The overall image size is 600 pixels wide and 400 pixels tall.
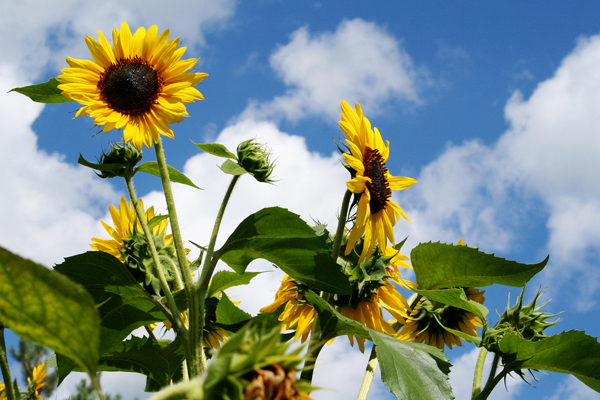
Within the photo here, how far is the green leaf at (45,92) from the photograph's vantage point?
1507 millimetres

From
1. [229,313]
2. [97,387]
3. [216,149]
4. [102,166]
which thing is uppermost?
[216,149]

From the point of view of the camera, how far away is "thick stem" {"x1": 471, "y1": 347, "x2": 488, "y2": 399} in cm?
175

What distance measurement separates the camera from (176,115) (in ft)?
4.95

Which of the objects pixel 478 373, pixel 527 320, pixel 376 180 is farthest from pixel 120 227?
pixel 527 320

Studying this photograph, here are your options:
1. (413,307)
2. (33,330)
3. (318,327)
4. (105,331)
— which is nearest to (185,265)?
(105,331)

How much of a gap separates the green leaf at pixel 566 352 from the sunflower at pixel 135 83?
125 cm

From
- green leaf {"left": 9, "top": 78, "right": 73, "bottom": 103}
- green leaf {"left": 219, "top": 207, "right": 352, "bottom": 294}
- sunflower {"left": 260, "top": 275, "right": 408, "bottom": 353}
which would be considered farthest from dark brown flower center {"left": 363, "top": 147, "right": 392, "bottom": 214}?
green leaf {"left": 9, "top": 78, "right": 73, "bottom": 103}

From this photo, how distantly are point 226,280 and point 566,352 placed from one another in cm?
110

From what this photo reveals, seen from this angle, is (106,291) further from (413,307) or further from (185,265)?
(413,307)

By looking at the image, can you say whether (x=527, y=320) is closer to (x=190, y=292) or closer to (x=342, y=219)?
(x=342, y=219)

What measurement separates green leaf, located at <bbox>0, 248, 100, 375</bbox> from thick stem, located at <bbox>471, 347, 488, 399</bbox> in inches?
56.0

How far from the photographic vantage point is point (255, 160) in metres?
1.61

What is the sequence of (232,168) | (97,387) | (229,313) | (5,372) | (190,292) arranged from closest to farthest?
(97,387) → (190,292) → (5,372) → (232,168) → (229,313)

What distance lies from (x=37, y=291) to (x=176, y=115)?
0.93 metres
